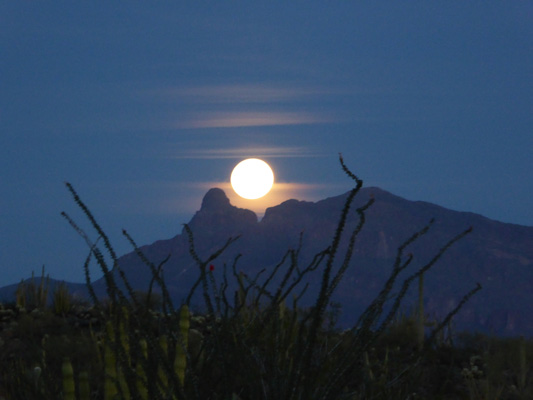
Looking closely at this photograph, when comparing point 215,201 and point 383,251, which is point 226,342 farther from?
point 215,201

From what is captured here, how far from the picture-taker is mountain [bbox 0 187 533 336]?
116312 mm

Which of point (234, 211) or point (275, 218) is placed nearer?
point (275, 218)

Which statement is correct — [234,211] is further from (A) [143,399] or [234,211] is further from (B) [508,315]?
(A) [143,399]

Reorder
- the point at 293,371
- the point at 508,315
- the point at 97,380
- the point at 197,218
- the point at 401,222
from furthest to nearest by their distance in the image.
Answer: the point at 197,218 < the point at 401,222 < the point at 508,315 < the point at 97,380 < the point at 293,371

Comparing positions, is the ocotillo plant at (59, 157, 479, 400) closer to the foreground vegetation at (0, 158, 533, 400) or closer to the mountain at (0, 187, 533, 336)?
the foreground vegetation at (0, 158, 533, 400)

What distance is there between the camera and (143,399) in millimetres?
3080

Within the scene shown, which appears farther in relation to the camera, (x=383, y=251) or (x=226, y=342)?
(x=383, y=251)

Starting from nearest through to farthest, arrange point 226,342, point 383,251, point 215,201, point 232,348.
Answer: point 226,342
point 232,348
point 383,251
point 215,201

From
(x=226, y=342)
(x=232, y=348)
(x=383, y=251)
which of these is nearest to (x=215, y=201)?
(x=383, y=251)

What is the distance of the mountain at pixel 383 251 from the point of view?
4579 inches

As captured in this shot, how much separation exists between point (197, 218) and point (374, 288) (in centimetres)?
5814

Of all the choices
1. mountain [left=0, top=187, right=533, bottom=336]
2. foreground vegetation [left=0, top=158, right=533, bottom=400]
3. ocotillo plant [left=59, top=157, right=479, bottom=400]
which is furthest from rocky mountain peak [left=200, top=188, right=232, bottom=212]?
ocotillo plant [left=59, top=157, right=479, bottom=400]

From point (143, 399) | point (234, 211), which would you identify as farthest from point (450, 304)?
point (143, 399)

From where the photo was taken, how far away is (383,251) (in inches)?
5349
